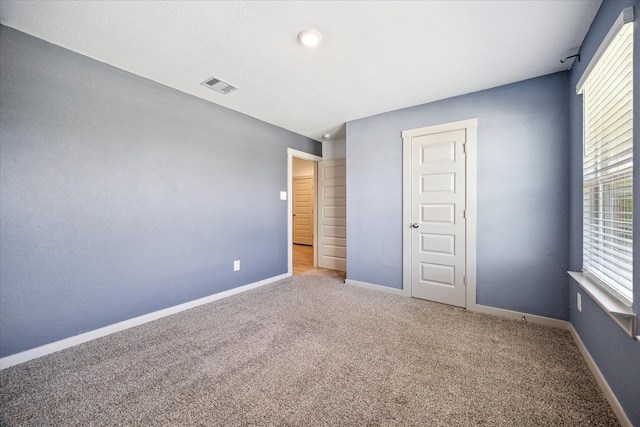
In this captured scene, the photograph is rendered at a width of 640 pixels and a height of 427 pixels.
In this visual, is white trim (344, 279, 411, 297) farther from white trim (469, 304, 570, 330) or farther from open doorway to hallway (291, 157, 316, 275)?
open doorway to hallway (291, 157, 316, 275)

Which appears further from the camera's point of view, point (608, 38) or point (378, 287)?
point (378, 287)

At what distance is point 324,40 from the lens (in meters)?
1.98

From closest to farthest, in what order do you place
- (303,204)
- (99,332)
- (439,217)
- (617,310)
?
(617,310), (99,332), (439,217), (303,204)

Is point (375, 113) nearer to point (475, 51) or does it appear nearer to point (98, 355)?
point (475, 51)

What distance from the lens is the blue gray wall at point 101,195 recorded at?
1.88 metres

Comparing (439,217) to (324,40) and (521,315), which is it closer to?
(521,315)

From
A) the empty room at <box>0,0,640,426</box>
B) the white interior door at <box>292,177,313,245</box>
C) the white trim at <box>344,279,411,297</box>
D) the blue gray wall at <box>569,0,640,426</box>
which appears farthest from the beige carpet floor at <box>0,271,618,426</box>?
the white interior door at <box>292,177,313,245</box>

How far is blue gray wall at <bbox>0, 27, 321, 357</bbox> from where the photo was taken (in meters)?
1.88

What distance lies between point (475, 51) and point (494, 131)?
0.96 metres

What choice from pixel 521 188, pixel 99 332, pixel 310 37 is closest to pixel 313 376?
pixel 99 332

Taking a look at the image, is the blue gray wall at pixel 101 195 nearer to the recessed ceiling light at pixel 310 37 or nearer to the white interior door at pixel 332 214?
the recessed ceiling light at pixel 310 37

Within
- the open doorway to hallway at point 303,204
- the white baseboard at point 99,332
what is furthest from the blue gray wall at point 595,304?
the open doorway to hallway at point 303,204

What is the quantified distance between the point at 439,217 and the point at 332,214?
6.93ft

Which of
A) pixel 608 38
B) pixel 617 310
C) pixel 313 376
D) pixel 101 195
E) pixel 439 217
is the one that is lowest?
pixel 313 376
